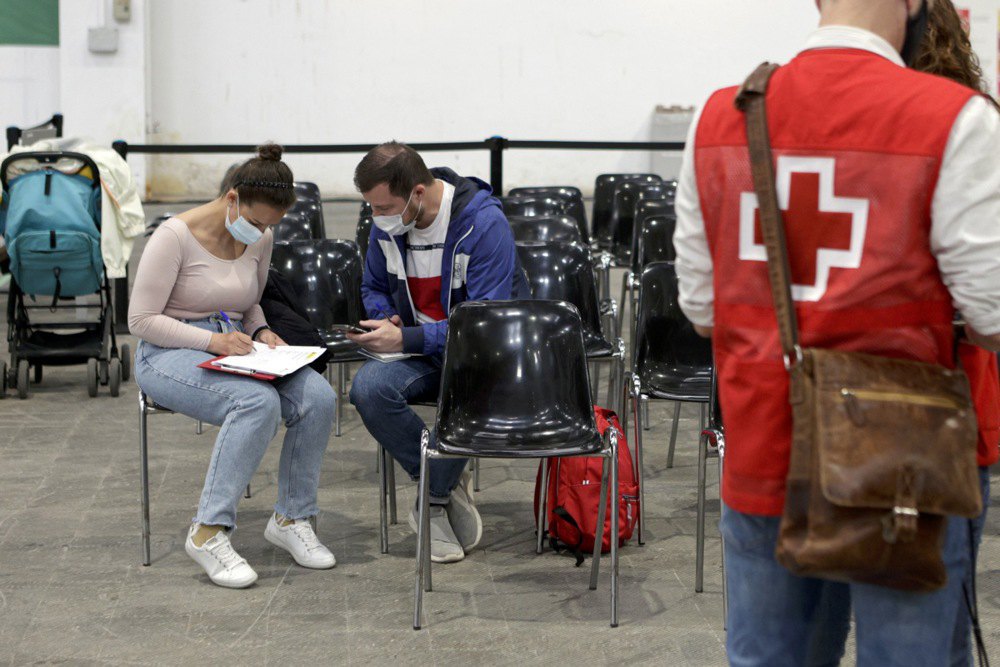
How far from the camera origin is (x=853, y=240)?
1.54 m

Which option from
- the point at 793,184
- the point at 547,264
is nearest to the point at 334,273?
the point at 547,264

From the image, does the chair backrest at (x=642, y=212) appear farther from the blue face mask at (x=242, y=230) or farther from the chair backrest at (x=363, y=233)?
the blue face mask at (x=242, y=230)

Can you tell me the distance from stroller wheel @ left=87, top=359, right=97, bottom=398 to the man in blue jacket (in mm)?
2193

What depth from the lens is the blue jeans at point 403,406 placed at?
3555 millimetres

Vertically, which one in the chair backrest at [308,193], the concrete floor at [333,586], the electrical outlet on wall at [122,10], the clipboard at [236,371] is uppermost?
the electrical outlet on wall at [122,10]

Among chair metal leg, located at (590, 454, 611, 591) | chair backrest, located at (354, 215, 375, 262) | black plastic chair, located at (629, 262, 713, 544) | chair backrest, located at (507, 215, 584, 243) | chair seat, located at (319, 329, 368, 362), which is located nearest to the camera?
chair metal leg, located at (590, 454, 611, 591)

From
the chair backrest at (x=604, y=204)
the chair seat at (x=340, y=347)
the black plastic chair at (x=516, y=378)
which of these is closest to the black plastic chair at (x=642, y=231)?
the chair backrest at (x=604, y=204)

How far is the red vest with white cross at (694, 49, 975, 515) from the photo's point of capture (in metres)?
1.51

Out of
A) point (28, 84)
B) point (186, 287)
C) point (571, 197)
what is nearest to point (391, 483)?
point (186, 287)

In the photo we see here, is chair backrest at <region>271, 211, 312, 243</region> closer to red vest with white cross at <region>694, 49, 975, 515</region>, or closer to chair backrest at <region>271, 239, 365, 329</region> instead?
chair backrest at <region>271, 239, 365, 329</region>

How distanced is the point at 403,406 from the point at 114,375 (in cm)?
238

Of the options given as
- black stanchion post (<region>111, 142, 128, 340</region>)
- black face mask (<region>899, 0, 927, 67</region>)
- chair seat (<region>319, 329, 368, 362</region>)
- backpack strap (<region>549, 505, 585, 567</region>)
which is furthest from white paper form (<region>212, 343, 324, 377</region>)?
black stanchion post (<region>111, 142, 128, 340</region>)

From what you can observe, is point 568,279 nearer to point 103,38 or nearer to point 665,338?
point 665,338

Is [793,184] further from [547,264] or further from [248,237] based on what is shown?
[547,264]
